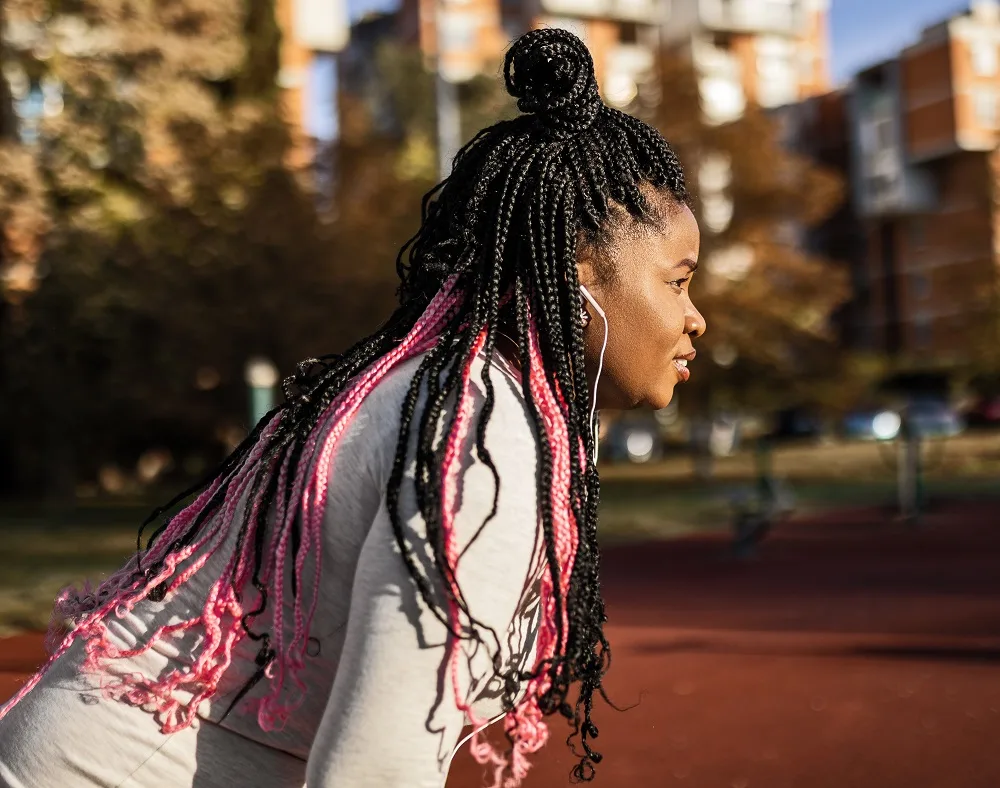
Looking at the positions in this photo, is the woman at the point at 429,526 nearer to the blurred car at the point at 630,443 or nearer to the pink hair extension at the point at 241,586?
the pink hair extension at the point at 241,586

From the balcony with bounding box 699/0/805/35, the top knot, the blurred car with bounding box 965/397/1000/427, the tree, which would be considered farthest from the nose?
the balcony with bounding box 699/0/805/35

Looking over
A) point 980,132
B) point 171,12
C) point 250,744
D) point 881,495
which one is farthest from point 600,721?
point 980,132

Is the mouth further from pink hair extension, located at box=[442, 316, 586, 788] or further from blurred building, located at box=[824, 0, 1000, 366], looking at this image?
blurred building, located at box=[824, 0, 1000, 366]

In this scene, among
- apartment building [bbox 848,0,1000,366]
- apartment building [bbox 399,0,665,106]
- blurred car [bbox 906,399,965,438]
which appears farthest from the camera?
apartment building [bbox 399,0,665,106]

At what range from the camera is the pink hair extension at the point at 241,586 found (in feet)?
4.64

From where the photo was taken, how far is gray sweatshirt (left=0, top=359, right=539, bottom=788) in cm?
126

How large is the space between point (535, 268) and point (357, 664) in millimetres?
543

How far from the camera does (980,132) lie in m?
50.4

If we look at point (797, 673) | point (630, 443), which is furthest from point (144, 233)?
point (630, 443)

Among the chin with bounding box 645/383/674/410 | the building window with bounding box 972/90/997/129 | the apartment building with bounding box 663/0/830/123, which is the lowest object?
the chin with bounding box 645/383/674/410

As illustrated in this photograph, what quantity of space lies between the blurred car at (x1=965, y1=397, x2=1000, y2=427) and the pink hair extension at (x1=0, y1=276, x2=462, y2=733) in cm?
4230

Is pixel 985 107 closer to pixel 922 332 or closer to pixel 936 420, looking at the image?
pixel 922 332

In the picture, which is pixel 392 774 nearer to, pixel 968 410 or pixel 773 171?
pixel 773 171

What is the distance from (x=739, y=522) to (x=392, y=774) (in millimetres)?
12421
